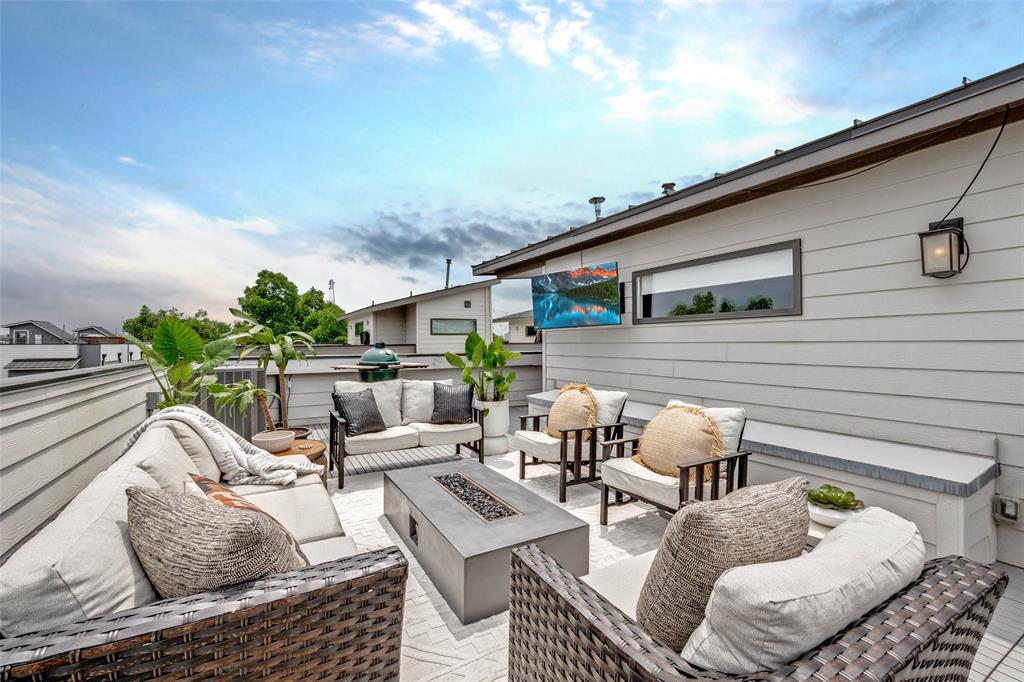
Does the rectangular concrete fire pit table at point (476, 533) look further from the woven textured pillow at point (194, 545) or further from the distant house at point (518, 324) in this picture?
the distant house at point (518, 324)

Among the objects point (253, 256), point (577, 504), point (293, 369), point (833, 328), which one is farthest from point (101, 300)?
point (253, 256)

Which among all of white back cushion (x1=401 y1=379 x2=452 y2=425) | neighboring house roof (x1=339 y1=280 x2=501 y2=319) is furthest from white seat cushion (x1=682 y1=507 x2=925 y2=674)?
neighboring house roof (x1=339 y1=280 x2=501 y2=319)

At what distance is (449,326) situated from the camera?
42.4 ft

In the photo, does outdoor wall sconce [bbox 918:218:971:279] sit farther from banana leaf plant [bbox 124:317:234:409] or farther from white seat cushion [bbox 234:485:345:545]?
banana leaf plant [bbox 124:317:234:409]

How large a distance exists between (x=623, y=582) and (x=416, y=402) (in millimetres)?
3799

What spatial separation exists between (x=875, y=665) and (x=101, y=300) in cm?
781

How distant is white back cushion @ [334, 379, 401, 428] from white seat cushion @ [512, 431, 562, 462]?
56.7 inches

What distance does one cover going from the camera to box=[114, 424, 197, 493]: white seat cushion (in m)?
1.99

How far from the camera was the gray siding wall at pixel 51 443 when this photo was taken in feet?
5.81

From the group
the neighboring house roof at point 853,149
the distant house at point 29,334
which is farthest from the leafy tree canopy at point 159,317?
the neighboring house roof at point 853,149

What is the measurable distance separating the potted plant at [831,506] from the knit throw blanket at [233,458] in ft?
11.2

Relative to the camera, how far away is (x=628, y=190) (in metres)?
7.43

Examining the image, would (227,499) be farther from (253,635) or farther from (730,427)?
(730,427)

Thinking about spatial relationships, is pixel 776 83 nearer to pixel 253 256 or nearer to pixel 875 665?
pixel 875 665
